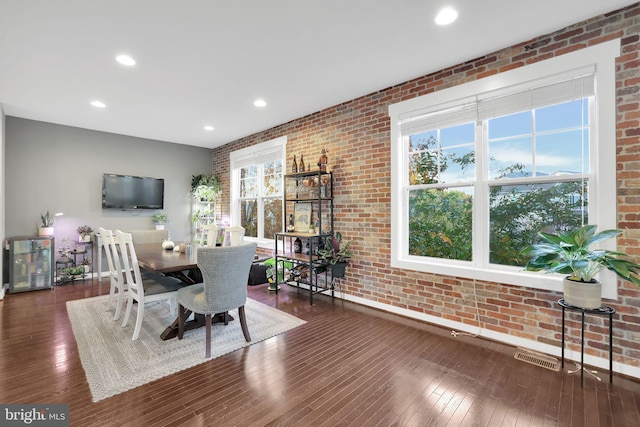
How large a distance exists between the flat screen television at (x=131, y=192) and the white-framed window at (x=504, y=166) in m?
5.13

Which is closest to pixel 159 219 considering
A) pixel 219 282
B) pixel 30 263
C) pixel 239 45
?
pixel 30 263

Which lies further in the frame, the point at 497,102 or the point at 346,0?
the point at 497,102

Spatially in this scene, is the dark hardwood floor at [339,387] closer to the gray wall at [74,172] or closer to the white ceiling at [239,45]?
the white ceiling at [239,45]

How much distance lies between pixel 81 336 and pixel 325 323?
248 cm

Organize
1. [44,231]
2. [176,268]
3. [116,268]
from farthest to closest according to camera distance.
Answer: [44,231] < [116,268] < [176,268]

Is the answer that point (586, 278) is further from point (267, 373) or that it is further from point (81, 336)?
point (81, 336)

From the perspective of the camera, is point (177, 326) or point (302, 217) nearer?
point (177, 326)

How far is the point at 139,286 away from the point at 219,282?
910mm

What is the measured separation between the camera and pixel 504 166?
113 inches

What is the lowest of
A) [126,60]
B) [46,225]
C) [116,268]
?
[116,268]

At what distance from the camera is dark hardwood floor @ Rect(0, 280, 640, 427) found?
5.78 ft

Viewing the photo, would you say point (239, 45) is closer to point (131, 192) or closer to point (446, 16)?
point (446, 16)

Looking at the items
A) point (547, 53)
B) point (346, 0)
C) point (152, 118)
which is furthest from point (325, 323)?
point (152, 118)

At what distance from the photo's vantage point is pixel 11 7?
2158 mm
